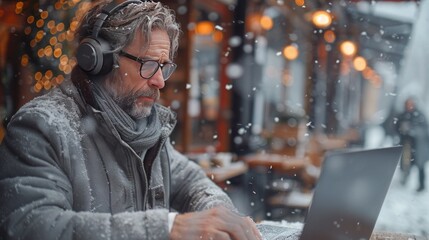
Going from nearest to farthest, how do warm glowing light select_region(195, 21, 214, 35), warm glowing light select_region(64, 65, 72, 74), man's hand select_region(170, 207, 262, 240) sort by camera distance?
man's hand select_region(170, 207, 262, 240), warm glowing light select_region(64, 65, 72, 74), warm glowing light select_region(195, 21, 214, 35)

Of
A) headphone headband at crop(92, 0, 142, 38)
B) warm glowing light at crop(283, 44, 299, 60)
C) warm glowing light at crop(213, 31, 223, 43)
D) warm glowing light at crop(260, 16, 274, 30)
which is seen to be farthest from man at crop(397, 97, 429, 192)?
headphone headband at crop(92, 0, 142, 38)

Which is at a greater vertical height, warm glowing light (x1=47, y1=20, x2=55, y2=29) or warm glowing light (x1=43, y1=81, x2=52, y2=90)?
warm glowing light (x1=47, y1=20, x2=55, y2=29)

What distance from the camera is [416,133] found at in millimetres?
5371

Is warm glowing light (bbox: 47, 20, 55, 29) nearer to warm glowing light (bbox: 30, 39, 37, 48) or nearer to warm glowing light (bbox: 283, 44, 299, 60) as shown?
warm glowing light (bbox: 30, 39, 37, 48)

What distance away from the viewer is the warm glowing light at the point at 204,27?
19.4 feet

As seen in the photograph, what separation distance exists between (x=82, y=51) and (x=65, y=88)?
0.10 metres

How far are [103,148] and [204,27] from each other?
5.01m

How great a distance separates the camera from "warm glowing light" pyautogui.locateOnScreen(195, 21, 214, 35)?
5906 mm

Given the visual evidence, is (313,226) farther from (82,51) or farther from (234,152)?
(234,152)

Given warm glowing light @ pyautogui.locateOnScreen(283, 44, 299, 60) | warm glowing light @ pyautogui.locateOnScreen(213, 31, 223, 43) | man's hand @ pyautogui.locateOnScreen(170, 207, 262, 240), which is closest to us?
man's hand @ pyautogui.locateOnScreen(170, 207, 262, 240)

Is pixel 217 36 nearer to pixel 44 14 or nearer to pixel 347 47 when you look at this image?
pixel 347 47

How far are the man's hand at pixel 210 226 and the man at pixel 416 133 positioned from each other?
14.9 ft

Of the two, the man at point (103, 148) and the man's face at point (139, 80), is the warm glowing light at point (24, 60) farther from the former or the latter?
the man's face at point (139, 80)

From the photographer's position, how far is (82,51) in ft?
3.53
